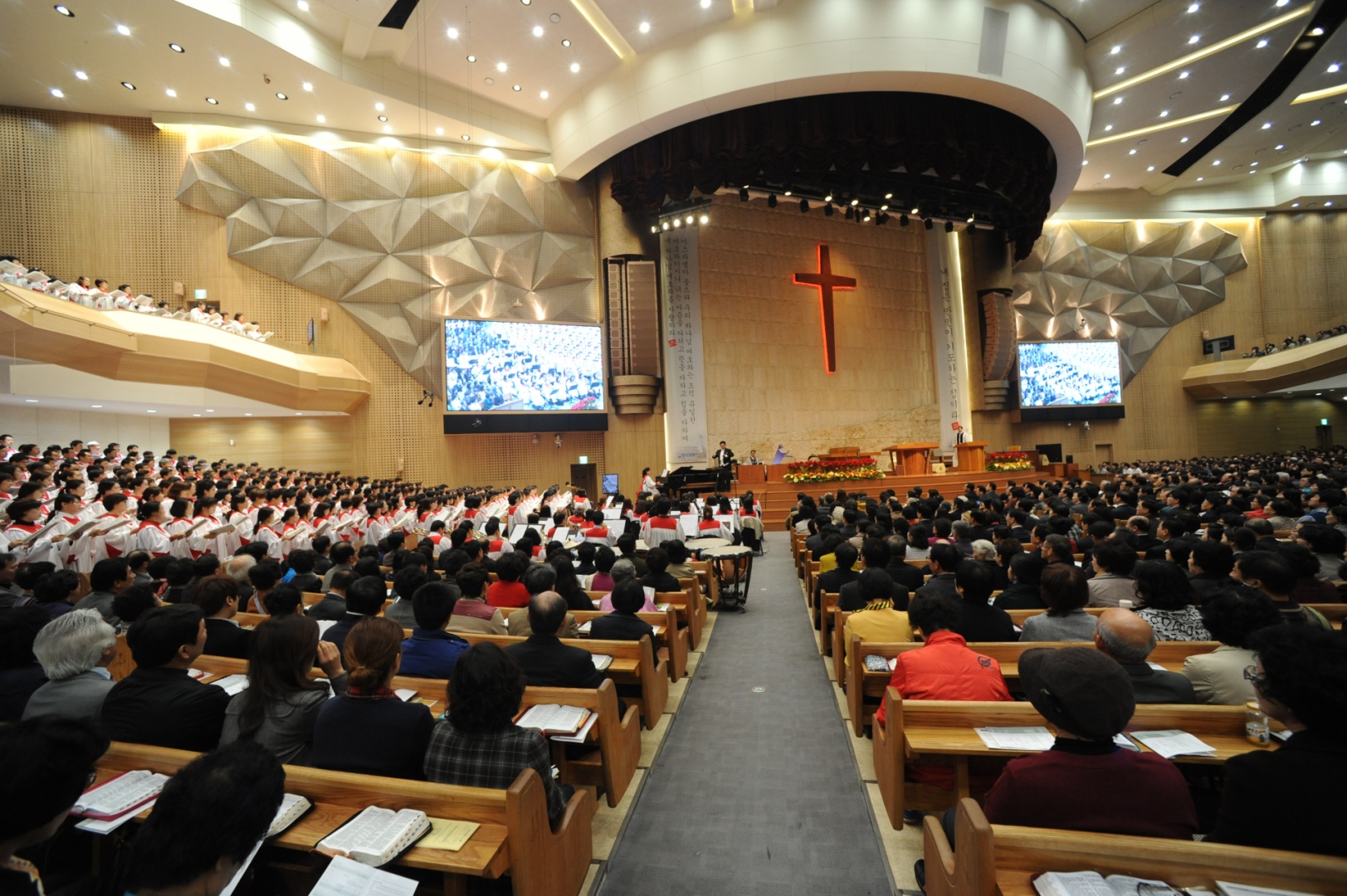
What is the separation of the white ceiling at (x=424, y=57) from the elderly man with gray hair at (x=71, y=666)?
1203 centimetres

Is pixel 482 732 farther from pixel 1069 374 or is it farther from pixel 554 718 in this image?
pixel 1069 374

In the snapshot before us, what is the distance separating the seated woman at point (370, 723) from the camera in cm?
193

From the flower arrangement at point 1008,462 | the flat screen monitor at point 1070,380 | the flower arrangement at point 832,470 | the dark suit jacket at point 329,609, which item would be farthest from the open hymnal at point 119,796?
the flat screen monitor at point 1070,380

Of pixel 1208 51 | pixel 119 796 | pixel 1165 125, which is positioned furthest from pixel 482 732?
pixel 1165 125

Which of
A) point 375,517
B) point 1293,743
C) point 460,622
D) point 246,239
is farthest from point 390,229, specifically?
point 1293,743

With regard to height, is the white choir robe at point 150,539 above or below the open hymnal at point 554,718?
above

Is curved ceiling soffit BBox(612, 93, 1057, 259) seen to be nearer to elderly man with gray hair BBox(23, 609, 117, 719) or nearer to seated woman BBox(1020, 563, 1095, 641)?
seated woman BBox(1020, 563, 1095, 641)

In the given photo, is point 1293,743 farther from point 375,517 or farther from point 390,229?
point 390,229

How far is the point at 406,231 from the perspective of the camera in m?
14.4

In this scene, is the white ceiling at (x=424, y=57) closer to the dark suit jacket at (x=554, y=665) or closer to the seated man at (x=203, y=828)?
the dark suit jacket at (x=554, y=665)

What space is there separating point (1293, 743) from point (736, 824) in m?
1.94

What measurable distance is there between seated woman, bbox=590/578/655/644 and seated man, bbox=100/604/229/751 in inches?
72.8

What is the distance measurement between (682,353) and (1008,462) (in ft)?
29.3

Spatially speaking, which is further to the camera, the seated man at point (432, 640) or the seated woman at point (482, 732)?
the seated man at point (432, 640)
